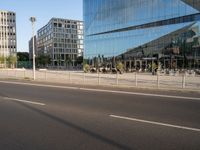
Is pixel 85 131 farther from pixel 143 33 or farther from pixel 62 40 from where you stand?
pixel 62 40

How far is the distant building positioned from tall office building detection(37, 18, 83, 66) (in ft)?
64.4

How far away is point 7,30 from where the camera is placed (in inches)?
6181

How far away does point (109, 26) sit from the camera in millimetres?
79000

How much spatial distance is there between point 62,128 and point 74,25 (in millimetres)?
170004

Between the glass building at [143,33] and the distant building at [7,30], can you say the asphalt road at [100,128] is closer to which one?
the glass building at [143,33]

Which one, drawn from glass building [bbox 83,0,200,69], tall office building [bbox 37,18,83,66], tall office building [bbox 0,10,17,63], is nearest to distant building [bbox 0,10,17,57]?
tall office building [bbox 0,10,17,63]

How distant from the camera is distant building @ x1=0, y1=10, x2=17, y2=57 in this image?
15588 centimetres

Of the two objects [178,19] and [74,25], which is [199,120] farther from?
[74,25]

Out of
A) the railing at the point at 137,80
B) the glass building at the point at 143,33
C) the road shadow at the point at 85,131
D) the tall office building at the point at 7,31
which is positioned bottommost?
the road shadow at the point at 85,131

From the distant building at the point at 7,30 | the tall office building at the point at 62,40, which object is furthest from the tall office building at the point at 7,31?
the tall office building at the point at 62,40

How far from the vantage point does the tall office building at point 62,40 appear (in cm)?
16700

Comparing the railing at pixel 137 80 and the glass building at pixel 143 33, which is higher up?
the glass building at pixel 143 33

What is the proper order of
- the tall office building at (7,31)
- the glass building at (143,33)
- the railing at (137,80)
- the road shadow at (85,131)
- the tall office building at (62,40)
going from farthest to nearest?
the tall office building at (62,40), the tall office building at (7,31), the glass building at (143,33), the railing at (137,80), the road shadow at (85,131)

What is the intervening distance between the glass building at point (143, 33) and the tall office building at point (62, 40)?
77726 mm
